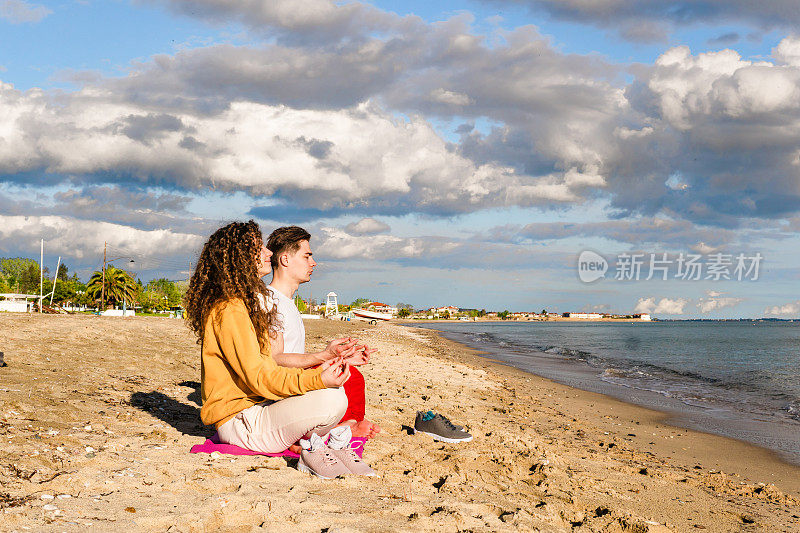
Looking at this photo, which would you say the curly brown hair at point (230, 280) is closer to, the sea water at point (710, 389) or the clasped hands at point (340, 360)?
the clasped hands at point (340, 360)

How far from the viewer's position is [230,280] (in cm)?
421

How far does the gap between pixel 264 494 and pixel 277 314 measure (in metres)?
1.40

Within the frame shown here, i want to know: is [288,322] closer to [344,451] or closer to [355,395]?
[355,395]

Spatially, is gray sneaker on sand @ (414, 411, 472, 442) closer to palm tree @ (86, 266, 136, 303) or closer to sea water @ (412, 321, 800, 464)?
sea water @ (412, 321, 800, 464)

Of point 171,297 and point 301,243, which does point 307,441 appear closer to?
point 301,243

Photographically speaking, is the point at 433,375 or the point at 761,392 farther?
the point at 761,392

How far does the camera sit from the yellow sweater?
3.96m

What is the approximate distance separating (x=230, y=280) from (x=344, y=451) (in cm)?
160

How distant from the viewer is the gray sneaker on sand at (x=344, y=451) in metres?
4.34

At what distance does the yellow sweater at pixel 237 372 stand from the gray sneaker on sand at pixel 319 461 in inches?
19.6

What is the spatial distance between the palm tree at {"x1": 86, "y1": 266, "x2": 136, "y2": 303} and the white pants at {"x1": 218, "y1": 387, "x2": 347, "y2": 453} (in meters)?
75.8

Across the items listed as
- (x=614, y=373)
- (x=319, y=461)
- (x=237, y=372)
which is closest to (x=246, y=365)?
(x=237, y=372)

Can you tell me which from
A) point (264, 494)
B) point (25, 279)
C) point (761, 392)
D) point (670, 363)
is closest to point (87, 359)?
point (264, 494)

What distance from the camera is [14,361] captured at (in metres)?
8.79
